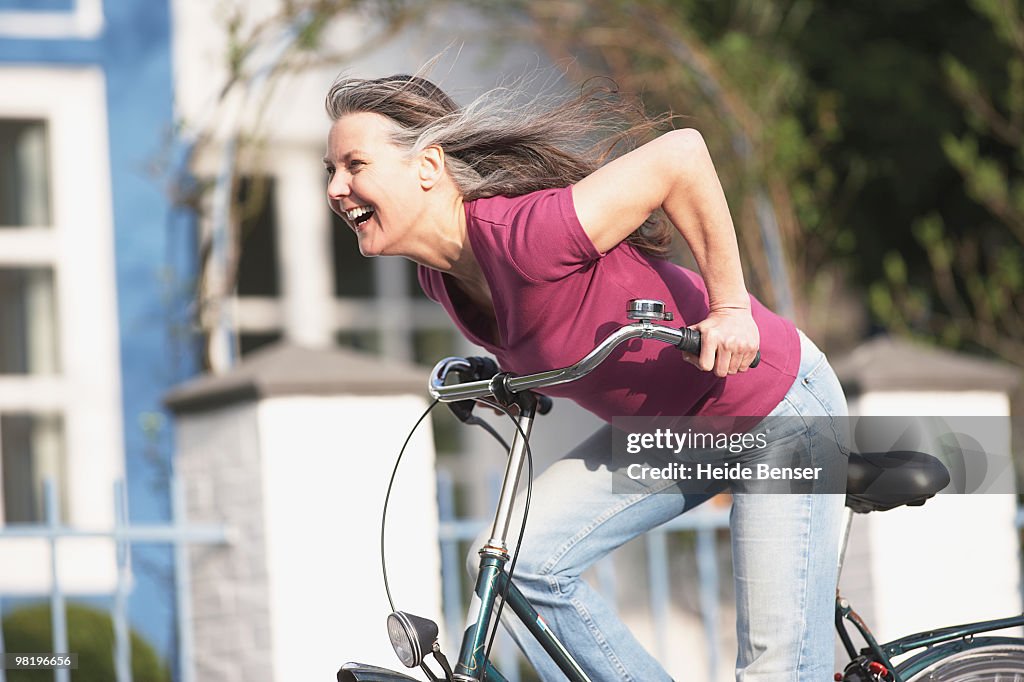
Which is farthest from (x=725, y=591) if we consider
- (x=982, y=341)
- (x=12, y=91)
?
(x=12, y=91)

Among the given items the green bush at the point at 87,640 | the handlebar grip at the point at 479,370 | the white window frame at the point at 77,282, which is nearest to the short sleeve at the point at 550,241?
the handlebar grip at the point at 479,370

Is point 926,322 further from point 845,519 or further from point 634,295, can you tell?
point 634,295

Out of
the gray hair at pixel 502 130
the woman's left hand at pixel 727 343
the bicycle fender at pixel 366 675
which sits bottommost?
the bicycle fender at pixel 366 675

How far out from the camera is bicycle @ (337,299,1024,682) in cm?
193

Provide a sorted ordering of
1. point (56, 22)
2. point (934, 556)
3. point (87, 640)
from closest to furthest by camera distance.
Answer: point (934, 556) → point (87, 640) → point (56, 22)

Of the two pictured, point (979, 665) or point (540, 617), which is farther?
point (979, 665)

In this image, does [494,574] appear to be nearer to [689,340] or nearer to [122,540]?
[689,340]

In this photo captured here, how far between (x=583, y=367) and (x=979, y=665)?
1.05 m

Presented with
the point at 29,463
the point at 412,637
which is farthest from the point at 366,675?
the point at 29,463

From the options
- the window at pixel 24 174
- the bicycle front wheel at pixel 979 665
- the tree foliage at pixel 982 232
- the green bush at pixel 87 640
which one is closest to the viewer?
the bicycle front wheel at pixel 979 665

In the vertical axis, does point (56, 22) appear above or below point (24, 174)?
above

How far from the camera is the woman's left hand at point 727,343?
6.30ft

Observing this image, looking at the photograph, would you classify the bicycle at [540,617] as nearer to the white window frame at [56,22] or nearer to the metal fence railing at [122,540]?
the metal fence railing at [122,540]

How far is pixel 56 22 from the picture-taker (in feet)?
21.2
